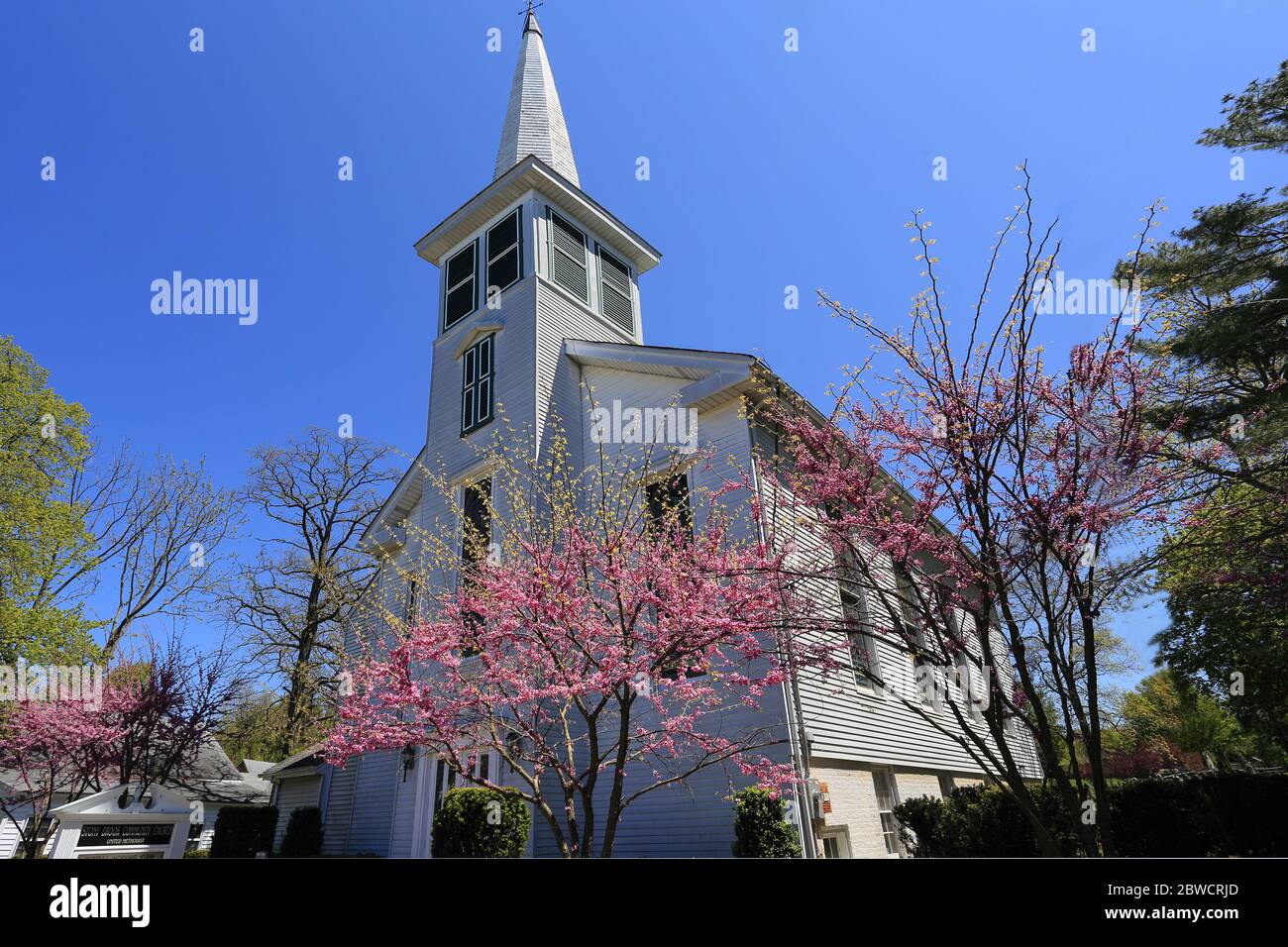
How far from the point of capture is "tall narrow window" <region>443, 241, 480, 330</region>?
56.0 feet

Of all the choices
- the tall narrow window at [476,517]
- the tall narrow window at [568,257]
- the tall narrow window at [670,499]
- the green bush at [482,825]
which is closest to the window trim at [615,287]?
the tall narrow window at [568,257]

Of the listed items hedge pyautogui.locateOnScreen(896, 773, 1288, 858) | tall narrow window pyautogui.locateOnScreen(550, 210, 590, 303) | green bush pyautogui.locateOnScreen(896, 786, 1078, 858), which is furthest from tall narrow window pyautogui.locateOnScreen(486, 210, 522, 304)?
hedge pyautogui.locateOnScreen(896, 773, 1288, 858)

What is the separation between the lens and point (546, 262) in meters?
15.8

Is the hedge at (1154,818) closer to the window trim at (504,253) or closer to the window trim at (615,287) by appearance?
the window trim at (615,287)

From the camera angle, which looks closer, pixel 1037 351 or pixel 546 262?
pixel 1037 351

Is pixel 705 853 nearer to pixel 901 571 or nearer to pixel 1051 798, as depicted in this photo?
pixel 1051 798

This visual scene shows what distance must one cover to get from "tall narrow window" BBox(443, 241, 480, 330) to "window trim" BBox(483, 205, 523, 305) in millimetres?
389

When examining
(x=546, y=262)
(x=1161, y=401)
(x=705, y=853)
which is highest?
(x=546, y=262)

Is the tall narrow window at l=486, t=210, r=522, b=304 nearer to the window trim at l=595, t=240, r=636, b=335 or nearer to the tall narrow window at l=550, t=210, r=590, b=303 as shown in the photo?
the tall narrow window at l=550, t=210, r=590, b=303

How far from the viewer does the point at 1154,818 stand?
10.3m

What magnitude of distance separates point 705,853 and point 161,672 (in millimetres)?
13517

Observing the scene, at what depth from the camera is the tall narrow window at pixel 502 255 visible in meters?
16.1
